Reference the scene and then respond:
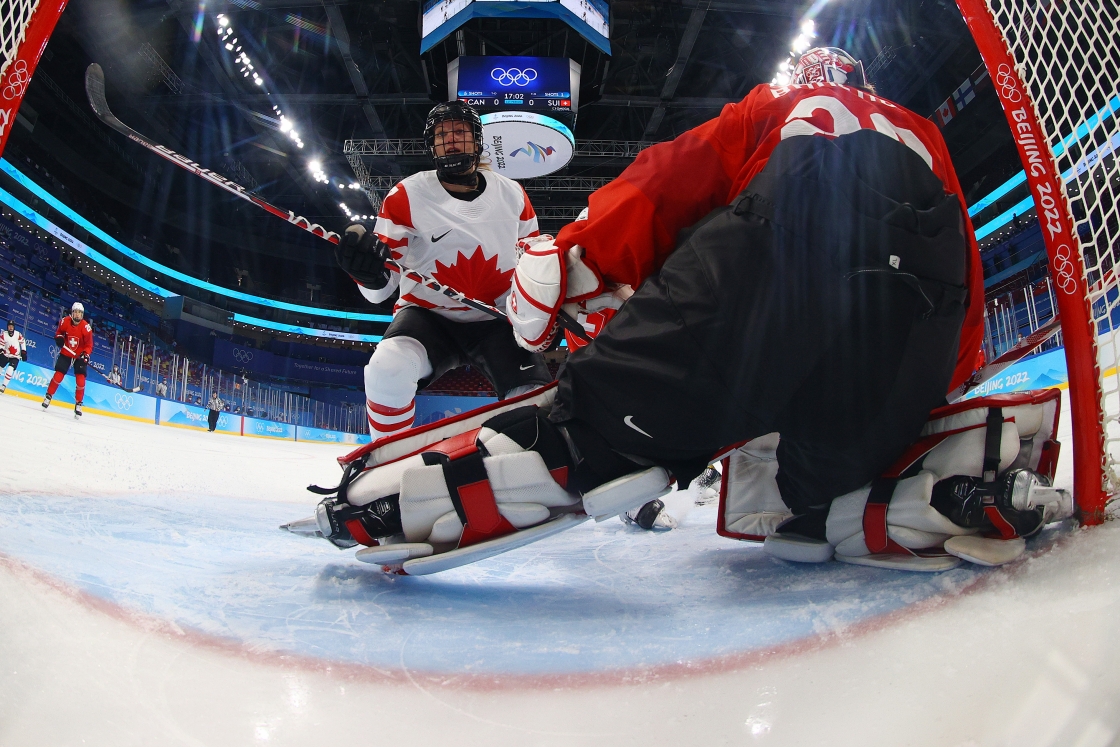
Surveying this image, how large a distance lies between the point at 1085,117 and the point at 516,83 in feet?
20.9

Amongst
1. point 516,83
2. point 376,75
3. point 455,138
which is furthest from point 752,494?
point 376,75

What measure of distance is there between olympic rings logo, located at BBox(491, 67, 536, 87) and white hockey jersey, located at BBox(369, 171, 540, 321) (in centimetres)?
499

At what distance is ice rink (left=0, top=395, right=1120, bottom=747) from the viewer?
1.56 ft

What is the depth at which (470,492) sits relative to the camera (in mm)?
938

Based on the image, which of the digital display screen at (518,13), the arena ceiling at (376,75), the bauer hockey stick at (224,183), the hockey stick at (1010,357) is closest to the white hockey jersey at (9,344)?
the arena ceiling at (376,75)

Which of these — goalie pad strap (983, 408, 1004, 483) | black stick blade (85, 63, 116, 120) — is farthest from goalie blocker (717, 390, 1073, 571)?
black stick blade (85, 63, 116, 120)

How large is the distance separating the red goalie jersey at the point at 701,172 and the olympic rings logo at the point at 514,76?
20.4ft

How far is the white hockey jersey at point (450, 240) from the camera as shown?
6.58 ft

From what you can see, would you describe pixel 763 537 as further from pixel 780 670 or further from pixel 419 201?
pixel 419 201

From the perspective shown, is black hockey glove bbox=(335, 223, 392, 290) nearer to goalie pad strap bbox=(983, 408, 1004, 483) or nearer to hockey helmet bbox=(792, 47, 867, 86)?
hockey helmet bbox=(792, 47, 867, 86)

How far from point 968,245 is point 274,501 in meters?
2.19

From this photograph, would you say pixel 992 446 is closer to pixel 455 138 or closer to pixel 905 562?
pixel 905 562

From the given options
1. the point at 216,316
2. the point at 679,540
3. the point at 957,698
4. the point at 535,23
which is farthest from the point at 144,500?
the point at 216,316

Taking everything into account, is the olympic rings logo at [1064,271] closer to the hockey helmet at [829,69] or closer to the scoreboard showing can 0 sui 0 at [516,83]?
the hockey helmet at [829,69]
